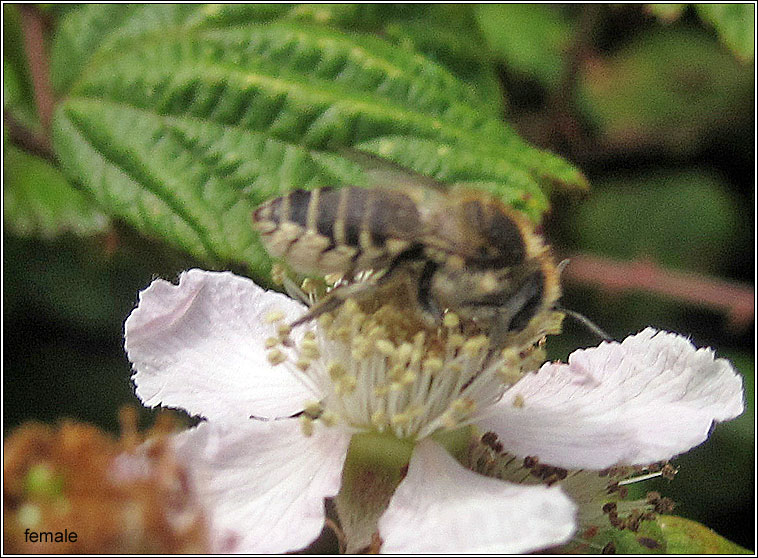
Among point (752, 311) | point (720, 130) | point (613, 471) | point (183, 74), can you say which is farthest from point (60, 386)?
point (720, 130)

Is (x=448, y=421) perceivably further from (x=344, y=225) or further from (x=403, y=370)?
(x=344, y=225)

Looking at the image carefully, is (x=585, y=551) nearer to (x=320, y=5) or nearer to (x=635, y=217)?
(x=320, y=5)

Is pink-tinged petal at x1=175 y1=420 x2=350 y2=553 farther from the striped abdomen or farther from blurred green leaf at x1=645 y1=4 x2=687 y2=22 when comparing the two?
blurred green leaf at x1=645 y1=4 x2=687 y2=22

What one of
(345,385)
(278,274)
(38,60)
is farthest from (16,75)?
(345,385)

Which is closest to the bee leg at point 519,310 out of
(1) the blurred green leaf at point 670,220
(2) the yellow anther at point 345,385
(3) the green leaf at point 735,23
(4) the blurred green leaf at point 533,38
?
(2) the yellow anther at point 345,385

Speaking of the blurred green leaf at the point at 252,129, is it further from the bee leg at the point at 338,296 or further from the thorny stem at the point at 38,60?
the bee leg at the point at 338,296

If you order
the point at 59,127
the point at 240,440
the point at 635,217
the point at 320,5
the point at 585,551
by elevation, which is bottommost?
the point at 635,217
